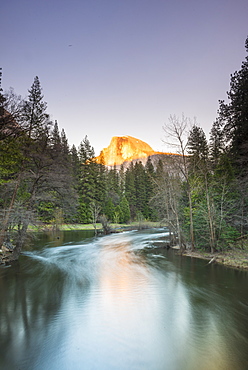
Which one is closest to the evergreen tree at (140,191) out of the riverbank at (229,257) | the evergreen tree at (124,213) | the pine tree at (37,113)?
the evergreen tree at (124,213)

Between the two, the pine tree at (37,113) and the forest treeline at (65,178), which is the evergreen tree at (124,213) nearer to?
the forest treeline at (65,178)

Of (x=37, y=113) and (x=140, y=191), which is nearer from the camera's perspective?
(x=37, y=113)

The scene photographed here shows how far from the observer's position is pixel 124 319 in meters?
6.59

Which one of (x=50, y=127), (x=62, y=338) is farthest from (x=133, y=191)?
(x=62, y=338)

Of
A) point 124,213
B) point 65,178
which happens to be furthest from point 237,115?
point 124,213

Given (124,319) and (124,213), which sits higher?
(124,213)

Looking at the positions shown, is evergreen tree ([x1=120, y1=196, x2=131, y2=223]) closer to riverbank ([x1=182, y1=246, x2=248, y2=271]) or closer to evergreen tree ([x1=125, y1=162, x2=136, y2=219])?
evergreen tree ([x1=125, y1=162, x2=136, y2=219])

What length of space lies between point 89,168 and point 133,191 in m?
17.8

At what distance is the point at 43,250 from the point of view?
19203mm

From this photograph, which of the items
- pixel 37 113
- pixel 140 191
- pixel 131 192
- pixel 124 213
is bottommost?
pixel 124 213

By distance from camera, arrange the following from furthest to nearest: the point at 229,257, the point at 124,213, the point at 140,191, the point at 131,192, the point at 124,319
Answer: the point at 131,192 < the point at 140,191 < the point at 124,213 < the point at 229,257 < the point at 124,319

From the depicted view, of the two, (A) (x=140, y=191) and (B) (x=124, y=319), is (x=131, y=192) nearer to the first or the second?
(A) (x=140, y=191)

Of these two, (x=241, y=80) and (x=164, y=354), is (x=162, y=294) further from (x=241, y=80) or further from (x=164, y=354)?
(x=241, y=80)

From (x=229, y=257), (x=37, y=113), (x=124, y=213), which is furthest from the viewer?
(x=124, y=213)
